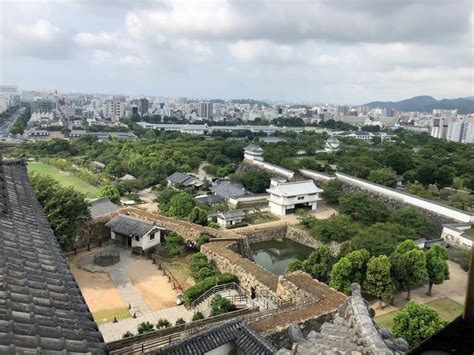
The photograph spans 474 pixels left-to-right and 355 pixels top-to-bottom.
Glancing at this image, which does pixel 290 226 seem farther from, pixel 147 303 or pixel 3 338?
pixel 3 338

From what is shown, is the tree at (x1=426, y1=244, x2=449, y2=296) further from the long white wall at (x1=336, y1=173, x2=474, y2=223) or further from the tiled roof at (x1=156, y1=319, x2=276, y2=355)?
the tiled roof at (x1=156, y1=319, x2=276, y2=355)

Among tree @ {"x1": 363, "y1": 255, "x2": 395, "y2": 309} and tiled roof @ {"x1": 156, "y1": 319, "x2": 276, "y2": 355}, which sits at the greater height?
tiled roof @ {"x1": 156, "y1": 319, "x2": 276, "y2": 355}

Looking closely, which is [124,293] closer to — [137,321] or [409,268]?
[137,321]

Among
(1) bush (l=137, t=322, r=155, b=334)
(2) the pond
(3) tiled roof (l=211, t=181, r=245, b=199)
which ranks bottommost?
(2) the pond

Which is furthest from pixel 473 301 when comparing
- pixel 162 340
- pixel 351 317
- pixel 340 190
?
pixel 340 190

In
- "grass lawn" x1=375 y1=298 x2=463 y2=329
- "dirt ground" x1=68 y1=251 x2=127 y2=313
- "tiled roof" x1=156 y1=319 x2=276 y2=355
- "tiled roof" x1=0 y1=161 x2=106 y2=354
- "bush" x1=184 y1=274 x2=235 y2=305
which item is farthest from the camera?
"grass lawn" x1=375 y1=298 x2=463 y2=329

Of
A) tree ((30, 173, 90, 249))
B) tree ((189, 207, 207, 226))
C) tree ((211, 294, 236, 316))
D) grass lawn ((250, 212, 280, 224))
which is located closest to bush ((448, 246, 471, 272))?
grass lawn ((250, 212, 280, 224))

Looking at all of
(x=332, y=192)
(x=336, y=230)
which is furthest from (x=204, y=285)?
(x=332, y=192)
